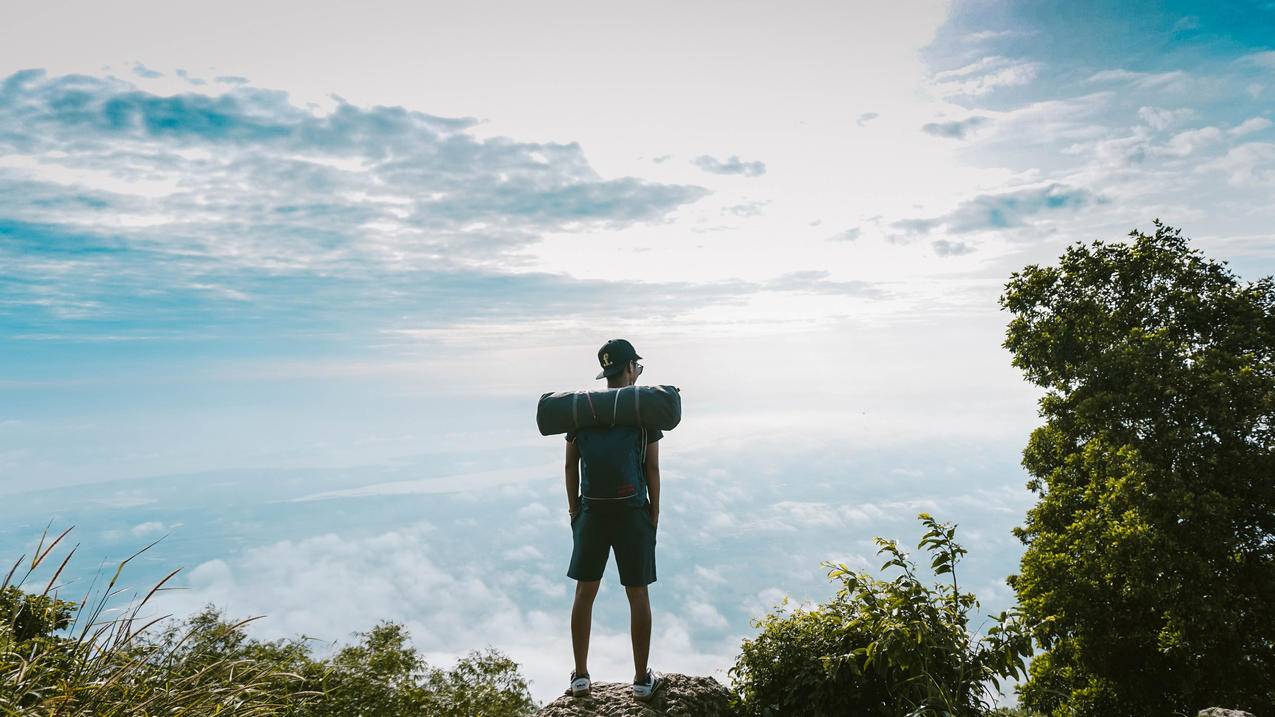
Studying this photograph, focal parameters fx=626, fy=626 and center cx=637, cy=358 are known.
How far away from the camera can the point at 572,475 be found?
19.1ft

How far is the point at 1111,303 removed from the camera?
611 inches

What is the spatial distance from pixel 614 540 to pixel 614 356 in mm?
1685

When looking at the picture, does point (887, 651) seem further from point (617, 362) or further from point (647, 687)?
Result: point (617, 362)

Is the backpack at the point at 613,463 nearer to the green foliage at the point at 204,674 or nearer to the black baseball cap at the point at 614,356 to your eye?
the black baseball cap at the point at 614,356

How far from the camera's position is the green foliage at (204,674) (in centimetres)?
361

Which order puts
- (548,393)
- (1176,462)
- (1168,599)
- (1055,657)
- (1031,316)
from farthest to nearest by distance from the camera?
(1031,316), (1055,657), (1176,462), (1168,599), (548,393)

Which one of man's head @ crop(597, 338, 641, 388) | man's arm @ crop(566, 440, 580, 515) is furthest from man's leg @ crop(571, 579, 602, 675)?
man's head @ crop(597, 338, 641, 388)

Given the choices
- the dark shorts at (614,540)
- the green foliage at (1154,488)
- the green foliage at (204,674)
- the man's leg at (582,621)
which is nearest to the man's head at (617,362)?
the dark shorts at (614,540)

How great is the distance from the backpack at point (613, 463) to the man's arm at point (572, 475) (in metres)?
0.16

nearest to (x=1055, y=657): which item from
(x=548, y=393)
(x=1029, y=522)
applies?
(x=1029, y=522)

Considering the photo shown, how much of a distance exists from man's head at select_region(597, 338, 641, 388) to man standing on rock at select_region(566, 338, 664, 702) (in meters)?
0.53

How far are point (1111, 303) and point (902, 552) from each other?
1459 centimetres

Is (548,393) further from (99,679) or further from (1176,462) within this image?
(1176,462)

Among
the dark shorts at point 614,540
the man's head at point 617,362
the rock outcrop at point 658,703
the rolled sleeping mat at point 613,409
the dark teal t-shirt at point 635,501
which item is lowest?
the rock outcrop at point 658,703
